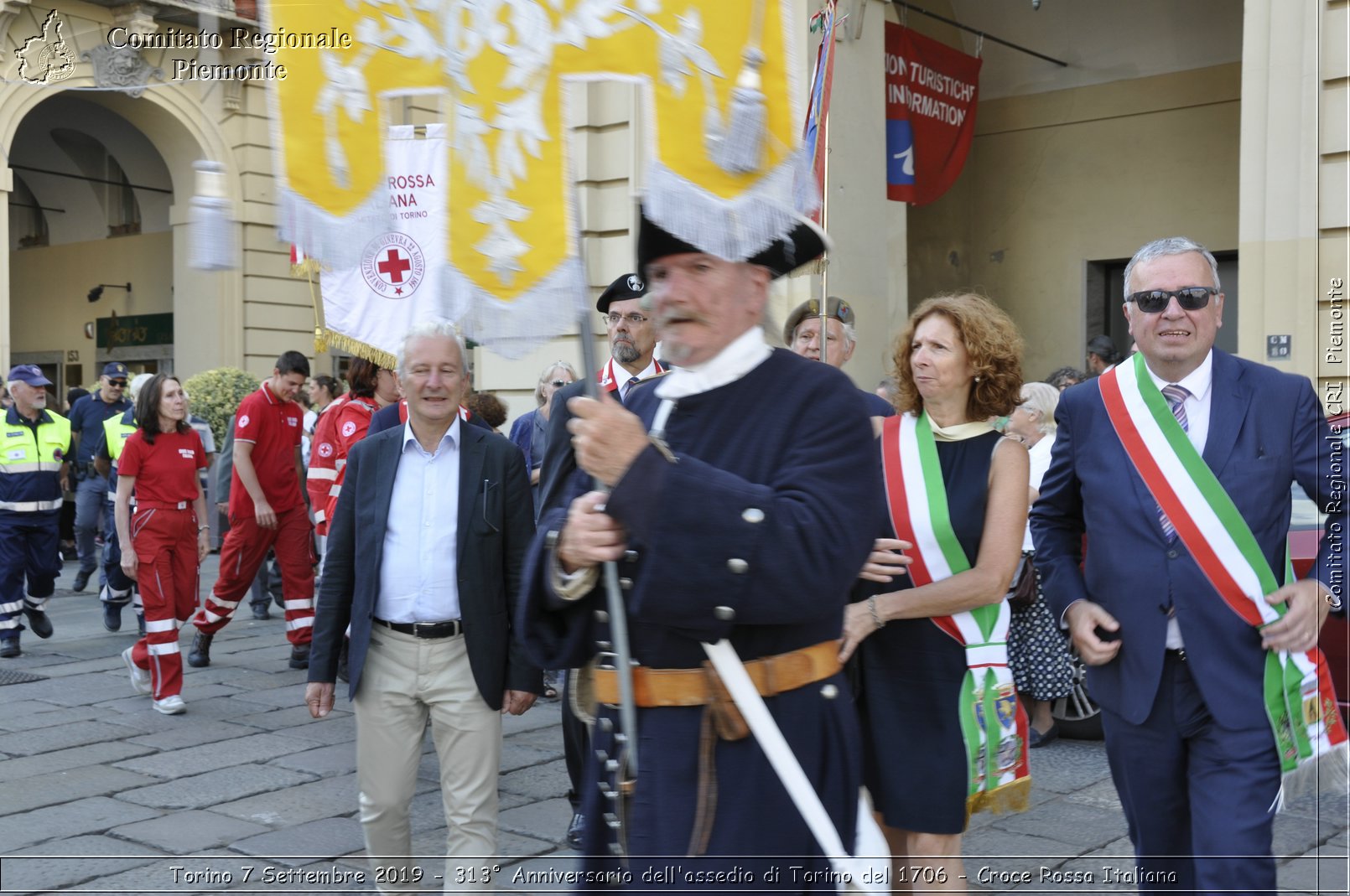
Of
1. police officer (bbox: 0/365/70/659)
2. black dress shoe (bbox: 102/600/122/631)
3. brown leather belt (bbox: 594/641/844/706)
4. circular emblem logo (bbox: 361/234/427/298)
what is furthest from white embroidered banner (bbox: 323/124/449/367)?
black dress shoe (bbox: 102/600/122/631)

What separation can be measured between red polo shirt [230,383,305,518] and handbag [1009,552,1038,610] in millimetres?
4572

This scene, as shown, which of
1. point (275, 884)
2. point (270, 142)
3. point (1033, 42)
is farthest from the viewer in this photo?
point (1033, 42)

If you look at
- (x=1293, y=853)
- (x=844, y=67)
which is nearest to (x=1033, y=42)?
(x=844, y=67)

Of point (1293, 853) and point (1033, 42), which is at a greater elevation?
point (1033, 42)

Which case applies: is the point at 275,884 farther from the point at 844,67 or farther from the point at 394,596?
the point at 844,67

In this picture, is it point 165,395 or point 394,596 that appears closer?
point 394,596

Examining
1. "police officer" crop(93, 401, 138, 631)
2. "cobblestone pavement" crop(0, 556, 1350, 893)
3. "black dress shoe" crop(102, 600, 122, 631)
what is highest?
"police officer" crop(93, 401, 138, 631)

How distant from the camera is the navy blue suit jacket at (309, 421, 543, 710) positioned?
3.95m

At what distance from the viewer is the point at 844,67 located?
983cm

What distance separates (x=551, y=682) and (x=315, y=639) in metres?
3.81

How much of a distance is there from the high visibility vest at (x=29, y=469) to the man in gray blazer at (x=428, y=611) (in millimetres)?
6114

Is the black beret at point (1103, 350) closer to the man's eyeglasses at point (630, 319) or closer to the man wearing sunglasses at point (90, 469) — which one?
the man's eyeglasses at point (630, 319)

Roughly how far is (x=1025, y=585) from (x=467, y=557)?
267cm

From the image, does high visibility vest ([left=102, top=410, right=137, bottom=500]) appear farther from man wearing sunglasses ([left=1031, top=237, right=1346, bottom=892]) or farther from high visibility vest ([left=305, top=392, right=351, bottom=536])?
man wearing sunglasses ([left=1031, top=237, right=1346, bottom=892])
